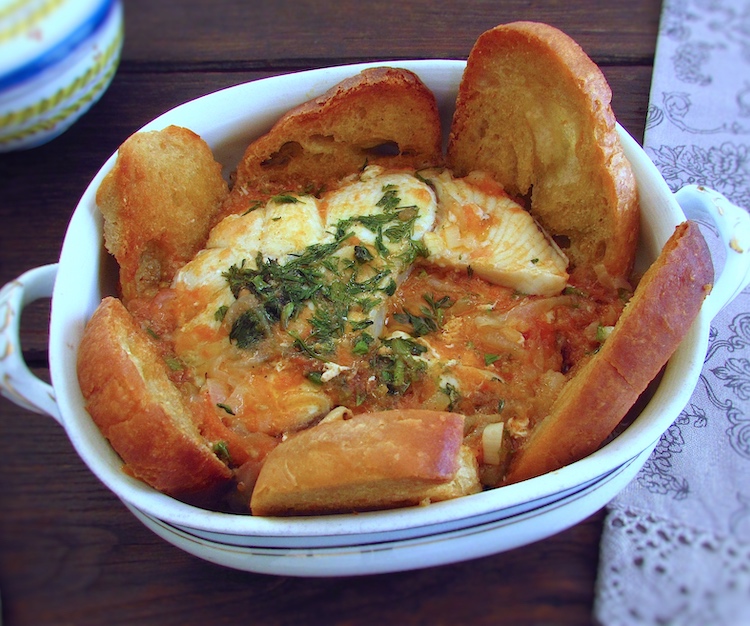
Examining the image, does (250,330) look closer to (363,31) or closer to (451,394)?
(451,394)

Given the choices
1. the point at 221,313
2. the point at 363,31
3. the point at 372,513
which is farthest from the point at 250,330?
the point at 363,31

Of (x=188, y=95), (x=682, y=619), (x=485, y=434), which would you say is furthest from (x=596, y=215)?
(x=188, y=95)

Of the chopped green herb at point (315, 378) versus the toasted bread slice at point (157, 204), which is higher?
the toasted bread slice at point (157, 204)

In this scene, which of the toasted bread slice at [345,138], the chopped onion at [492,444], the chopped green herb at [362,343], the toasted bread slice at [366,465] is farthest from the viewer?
the toasted bread slice at [345,138]

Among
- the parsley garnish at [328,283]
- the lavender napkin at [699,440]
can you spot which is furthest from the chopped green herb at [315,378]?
the lavender napkin at [699,440]

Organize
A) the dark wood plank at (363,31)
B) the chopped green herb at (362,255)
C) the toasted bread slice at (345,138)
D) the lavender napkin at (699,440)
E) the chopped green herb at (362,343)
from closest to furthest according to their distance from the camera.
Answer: the lavender napkin at (699,440) < the chopped green herb at (362,343) < the chopped green herb at (362,255) < the toasted bread slice at (345,138) < the dark wood plank at (363,31)

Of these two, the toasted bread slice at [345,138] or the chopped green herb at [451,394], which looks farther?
the toasted bread slice at [345,138]

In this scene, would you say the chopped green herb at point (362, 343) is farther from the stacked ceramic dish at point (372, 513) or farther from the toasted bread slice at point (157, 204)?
the toasted bread slice at point (157, 204)
